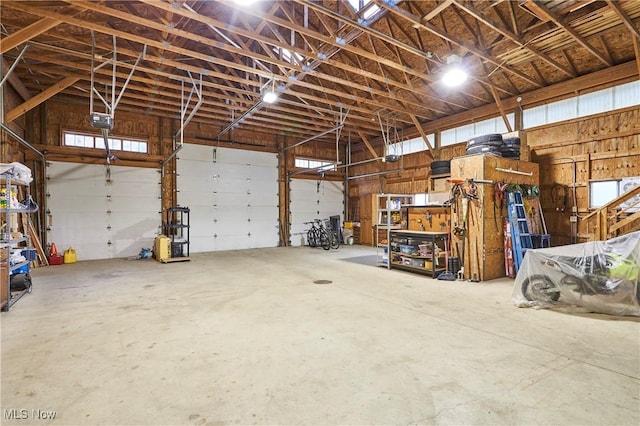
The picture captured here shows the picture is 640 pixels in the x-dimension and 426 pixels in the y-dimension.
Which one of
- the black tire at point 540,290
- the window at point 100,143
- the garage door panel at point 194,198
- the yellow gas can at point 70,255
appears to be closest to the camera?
the black tire at point 540,290

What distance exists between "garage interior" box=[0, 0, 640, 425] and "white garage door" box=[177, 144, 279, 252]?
0.06 meters

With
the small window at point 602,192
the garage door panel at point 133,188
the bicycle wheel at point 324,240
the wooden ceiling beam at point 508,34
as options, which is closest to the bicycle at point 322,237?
the bicycle wheel at point 324,240

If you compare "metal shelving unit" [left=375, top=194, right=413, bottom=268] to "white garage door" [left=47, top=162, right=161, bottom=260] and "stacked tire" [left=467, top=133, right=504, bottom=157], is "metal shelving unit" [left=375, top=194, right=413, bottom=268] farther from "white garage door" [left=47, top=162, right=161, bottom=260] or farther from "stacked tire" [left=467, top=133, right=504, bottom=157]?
"white garage door" [left=47, top=162, right=161, bottom=260]

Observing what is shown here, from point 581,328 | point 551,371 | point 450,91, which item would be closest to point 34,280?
point 551,371

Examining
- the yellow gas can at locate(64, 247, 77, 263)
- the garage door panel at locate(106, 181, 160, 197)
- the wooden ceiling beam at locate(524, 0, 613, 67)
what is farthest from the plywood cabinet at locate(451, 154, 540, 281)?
the yellow gas can at locate(64, 247, 77, 263)

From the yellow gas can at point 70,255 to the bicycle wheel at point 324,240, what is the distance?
24.8ft

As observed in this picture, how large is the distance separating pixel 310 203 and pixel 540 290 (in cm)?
934

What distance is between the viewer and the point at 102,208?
349 inches

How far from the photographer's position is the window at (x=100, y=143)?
8664 mm

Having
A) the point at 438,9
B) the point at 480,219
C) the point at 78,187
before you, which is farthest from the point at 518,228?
the point at 78,187

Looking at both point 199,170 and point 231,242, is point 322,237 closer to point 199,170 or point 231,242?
point 231,242

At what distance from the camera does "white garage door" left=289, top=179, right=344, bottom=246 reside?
12.3 metres

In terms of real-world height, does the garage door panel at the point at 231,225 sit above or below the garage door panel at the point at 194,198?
below

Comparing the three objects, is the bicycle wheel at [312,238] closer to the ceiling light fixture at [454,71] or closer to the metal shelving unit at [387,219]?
the metal shelving unit at [387,219]
